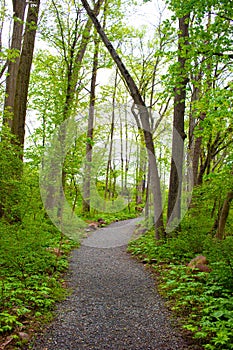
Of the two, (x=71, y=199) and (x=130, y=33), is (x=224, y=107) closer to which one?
(x=71, y=199)

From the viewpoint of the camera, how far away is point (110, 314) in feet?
14.2

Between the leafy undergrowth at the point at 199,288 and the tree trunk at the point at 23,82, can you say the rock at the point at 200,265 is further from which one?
the tree trunk at the point at 23,82

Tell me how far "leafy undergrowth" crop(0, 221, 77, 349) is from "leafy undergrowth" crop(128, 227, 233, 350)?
175 centimetres

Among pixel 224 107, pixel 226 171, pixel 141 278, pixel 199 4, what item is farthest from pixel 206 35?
pixel 141 278

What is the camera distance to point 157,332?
380cm

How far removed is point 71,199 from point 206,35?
604 centimetres

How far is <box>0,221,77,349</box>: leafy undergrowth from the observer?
358 cm

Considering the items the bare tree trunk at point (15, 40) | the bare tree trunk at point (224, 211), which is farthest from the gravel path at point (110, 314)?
the bare tree trunk at point (15, 40)

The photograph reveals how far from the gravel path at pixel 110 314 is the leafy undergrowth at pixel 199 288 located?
0.21m

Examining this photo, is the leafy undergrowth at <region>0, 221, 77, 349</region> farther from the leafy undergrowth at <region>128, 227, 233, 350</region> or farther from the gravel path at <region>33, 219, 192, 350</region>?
the leafy undergrowth at <region>128, 227, 233, 350</region>

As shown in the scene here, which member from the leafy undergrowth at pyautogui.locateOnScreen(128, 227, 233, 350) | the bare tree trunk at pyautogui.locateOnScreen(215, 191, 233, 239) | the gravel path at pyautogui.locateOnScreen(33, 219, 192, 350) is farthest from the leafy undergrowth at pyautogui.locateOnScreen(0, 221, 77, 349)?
the bare tree trunk at pyautogui.locateOnScreen(215, 191, 233, 239)

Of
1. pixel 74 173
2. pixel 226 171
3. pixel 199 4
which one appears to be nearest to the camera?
pixel 199 4

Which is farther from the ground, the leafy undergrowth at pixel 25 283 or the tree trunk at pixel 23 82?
the tree trunk at pixel 23 82

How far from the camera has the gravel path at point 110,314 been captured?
11.5 feet
